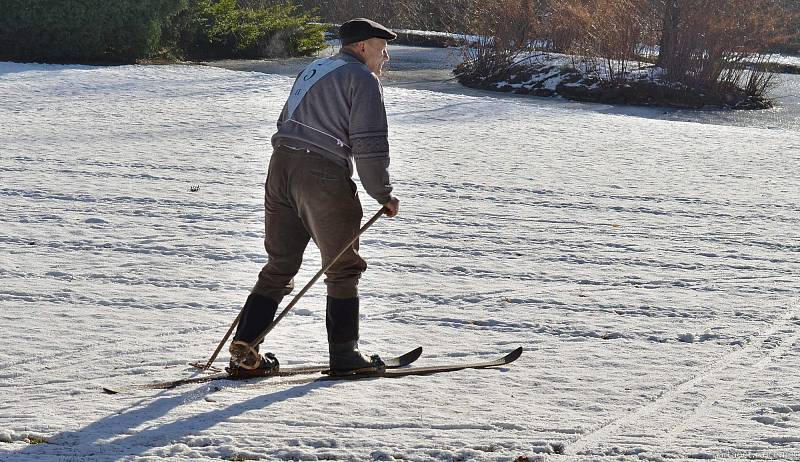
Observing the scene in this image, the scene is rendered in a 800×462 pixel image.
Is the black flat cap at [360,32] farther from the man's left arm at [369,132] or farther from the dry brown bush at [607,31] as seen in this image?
the dry brown bush at [607,31]

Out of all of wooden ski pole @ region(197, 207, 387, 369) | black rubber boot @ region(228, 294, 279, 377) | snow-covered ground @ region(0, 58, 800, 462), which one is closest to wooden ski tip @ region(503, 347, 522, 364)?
snow-covered ground @ region(0, 58, 800, 462)

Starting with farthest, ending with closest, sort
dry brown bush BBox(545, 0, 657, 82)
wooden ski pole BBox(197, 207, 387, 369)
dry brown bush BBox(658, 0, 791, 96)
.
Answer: dry brown bush BBox(545, 0, 657, 82)
dry brown bush BBox(658, 0, 791, 96)
wooden ski pole BBox(197, 207, 387, 369)

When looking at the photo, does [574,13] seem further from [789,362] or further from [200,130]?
[789,362]

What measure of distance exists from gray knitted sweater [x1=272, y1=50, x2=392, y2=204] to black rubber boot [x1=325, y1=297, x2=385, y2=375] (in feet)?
1.69

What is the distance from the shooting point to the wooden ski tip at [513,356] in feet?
17.7

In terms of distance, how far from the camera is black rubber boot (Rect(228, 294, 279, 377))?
496 cm

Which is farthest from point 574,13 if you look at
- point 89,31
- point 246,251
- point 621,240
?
point 246,251

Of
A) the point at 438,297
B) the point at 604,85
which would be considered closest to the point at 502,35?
the point at 604,85

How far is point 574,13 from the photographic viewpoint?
62.6ft

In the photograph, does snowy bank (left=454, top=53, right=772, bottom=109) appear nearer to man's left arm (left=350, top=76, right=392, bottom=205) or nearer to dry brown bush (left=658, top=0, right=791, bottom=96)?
dry brown bush (left=658, top=0, right=791, bottom=96)

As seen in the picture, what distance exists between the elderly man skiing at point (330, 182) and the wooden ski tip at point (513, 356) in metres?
0.72

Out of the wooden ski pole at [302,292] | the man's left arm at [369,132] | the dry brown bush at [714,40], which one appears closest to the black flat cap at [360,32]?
Answer: the man's left arm at [369,132]

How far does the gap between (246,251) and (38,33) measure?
12.0m

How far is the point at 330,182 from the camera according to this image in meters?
4.81
